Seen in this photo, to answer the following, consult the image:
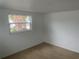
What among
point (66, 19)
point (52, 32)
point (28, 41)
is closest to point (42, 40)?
point (52, 32)

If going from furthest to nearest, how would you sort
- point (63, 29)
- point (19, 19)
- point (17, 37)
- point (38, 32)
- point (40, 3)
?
point (38, 32) → point (63, 29) → point (19, 19) → point (17, 37) → point (40, 3)

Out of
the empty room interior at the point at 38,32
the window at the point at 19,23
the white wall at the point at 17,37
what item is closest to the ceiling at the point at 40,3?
the empty room interior at the point at 38,32

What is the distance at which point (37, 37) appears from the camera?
5.30m

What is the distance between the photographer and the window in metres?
3.90

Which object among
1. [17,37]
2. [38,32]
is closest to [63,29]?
[38,32]

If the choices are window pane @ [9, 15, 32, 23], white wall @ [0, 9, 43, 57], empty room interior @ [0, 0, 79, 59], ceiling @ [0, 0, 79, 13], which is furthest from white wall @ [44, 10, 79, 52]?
window pane @ [9, 15, 32, 23]

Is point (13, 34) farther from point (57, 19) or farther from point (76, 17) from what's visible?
point (76, 17)

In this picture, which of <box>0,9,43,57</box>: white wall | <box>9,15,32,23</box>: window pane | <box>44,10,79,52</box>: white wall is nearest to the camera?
<box>0,9,43,57</box>: white wall

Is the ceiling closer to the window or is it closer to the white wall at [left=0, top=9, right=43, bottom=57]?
the white wall at [left=0, top=9, right=43, bottom=57]

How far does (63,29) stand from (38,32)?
166 centimetres

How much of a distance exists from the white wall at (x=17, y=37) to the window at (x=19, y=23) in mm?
216

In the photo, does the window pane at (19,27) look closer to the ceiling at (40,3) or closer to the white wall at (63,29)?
the ceiling at (40,3)

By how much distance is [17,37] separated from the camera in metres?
4.09

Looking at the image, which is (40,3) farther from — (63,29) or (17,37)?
(63,29)
